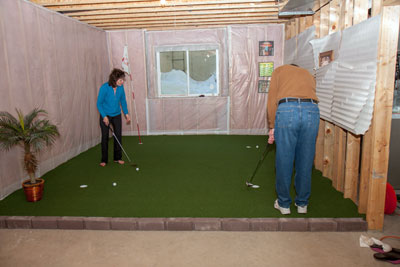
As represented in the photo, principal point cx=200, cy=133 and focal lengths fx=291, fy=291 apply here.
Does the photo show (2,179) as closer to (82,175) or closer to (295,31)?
(82,175)

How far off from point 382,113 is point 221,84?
4.91 meters

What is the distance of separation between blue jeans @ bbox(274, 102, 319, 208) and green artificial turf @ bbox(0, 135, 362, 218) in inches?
12.1

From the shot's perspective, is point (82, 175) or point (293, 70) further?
point (82, 175)

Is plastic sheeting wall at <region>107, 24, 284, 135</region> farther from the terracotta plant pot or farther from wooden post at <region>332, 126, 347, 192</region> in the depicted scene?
the terracotta plant pot

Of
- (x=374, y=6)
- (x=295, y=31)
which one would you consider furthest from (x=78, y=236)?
(x=295, y=31)

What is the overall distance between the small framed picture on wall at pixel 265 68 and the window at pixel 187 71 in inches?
42.3

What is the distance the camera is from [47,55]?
187 inches

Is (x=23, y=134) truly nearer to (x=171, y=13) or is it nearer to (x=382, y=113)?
(x=171, y=13)

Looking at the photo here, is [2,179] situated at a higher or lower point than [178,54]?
lower

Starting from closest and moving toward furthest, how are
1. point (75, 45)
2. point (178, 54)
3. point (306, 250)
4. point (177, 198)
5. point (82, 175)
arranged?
point (306, 250) → point (177, 198) → point (82, 175) → point (75, 45) → point (178, 54)

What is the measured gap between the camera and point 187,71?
736cm

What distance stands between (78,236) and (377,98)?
310 centimetres

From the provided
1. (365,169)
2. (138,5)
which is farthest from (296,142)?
(138,5)

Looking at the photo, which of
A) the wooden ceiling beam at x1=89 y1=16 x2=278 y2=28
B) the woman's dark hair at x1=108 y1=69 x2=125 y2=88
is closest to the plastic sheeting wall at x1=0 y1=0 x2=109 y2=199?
the wooden ceiling beam at x1=89 y1=16 x2=278 y2=28
